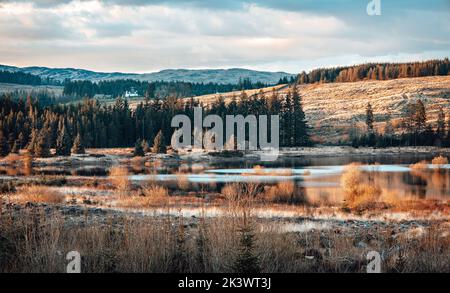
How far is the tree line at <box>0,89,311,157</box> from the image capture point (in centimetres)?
7212

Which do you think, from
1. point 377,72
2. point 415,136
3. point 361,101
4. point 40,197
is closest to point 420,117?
point 415,136

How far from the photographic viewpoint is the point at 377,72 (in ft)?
491

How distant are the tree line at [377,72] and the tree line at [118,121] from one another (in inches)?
2849

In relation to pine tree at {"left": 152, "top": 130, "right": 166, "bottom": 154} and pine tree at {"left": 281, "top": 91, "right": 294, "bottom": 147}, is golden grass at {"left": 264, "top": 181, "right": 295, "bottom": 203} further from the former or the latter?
pine tree at {"left": 281, "top": 91, "right": 294, "bottom": 147}

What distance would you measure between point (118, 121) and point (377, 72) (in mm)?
96737

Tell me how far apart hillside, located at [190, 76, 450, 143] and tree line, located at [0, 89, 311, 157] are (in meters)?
6.98

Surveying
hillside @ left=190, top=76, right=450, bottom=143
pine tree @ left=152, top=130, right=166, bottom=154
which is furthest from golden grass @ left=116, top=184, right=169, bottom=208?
hillside @ left=190, top=76, right=450, bottom=143

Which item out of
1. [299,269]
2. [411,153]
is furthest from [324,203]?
[411,153]

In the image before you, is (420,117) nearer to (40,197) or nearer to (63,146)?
(63,146)

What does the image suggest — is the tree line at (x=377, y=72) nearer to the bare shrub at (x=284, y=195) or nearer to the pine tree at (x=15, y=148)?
the pine tree at (x=15, y=148)

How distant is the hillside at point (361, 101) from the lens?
89.9m

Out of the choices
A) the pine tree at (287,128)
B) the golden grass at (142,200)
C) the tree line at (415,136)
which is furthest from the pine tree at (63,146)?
the tree line at (415,136)
